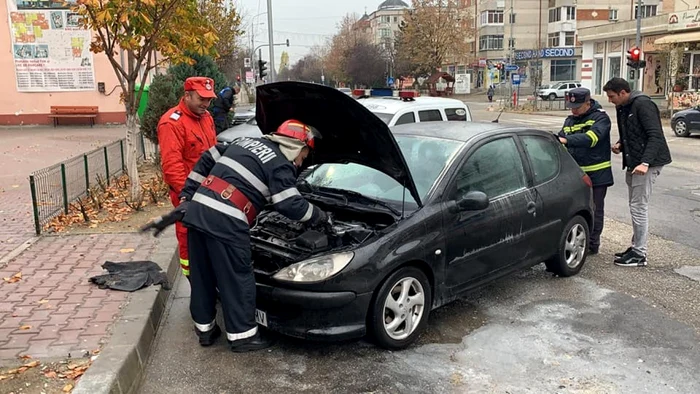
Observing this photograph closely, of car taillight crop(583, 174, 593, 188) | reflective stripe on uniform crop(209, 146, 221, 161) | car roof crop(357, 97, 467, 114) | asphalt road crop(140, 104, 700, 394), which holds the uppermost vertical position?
car roof crop(357, 97, 467, 114)

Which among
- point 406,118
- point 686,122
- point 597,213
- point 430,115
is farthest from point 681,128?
point 597,213

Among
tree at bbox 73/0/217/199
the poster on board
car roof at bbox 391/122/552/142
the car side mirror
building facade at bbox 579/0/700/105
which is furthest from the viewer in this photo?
building facade at bbox 579/0/700/105

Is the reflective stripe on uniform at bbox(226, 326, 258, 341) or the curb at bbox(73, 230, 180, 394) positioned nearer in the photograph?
the curb at bbox(73, 230, 180, 394)

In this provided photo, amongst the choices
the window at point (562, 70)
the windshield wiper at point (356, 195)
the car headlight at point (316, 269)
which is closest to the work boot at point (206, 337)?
the car headlight at point (316, 269)

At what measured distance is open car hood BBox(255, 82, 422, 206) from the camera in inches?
169

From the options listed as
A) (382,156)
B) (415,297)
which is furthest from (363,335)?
(382,156)

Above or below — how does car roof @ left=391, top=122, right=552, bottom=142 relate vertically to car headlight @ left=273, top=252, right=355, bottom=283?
above

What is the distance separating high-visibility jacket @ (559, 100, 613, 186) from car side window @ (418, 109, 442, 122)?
434cm

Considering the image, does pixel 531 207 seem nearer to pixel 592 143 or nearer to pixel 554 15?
pixel 592 143

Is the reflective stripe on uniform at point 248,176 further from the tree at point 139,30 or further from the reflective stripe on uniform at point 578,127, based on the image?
the tree at point 139,30

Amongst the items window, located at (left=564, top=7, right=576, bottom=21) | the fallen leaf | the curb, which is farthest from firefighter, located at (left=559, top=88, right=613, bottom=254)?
window, located at (left=564, top=7, right=576, bottom=21)

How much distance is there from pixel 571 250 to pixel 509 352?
1993mm

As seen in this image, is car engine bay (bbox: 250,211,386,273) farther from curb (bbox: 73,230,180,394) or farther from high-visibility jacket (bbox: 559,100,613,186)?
high-visibility jacket (bbox: 559,100,613,186)

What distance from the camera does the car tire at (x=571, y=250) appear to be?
19.2 ft
